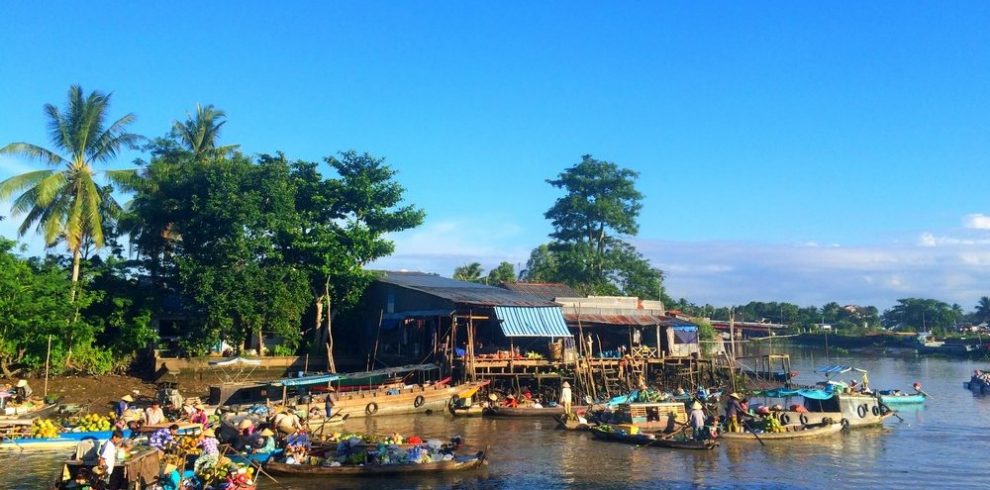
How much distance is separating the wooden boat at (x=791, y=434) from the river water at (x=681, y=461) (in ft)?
1.22

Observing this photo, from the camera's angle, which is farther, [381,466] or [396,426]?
[396,426]

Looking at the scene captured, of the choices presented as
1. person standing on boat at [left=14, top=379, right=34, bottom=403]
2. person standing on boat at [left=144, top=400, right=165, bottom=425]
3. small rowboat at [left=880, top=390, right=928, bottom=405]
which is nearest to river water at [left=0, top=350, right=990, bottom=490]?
person standing on boat at [left=144, top=400, right=165, bottom=425]

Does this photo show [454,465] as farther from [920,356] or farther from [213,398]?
[920,356]

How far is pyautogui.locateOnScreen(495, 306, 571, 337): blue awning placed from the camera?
32.5m

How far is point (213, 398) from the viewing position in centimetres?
2748

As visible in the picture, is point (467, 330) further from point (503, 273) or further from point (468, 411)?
point (503, 273)

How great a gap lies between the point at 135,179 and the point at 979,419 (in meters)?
39.3

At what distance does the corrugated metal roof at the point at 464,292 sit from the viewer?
108 ft

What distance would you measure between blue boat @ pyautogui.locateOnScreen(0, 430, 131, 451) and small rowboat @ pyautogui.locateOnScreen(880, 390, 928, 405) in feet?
108

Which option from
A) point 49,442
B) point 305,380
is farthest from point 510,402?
point 49,442

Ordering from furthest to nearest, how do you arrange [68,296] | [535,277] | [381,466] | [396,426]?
[535,277], [68,296], [396,426], [381,466]

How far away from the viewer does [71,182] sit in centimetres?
3072

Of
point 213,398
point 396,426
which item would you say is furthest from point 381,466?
point 213,398

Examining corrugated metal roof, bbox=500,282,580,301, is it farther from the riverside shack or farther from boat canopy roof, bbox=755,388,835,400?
boat canopy roof, bbox=755,388,835,400
